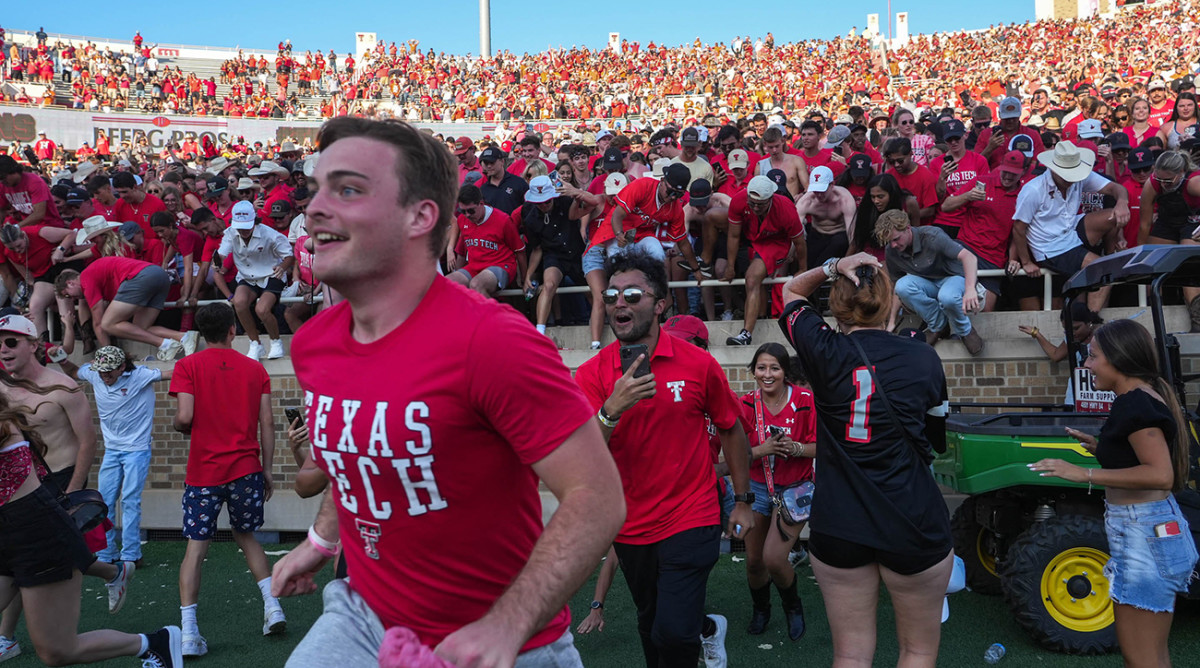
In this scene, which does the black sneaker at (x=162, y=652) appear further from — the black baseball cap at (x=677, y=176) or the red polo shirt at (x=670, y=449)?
the black baseball cap at (x=677, y=176)

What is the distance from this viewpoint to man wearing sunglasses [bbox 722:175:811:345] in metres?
8.79

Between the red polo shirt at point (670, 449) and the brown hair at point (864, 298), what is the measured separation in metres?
0.99

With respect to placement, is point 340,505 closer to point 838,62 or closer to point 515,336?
point 515,336

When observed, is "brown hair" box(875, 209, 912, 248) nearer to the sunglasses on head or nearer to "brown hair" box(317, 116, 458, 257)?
the sunglasses on head

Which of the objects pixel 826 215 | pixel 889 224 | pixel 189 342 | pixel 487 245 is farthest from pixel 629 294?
pixel 189 342

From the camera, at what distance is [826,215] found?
9.30m

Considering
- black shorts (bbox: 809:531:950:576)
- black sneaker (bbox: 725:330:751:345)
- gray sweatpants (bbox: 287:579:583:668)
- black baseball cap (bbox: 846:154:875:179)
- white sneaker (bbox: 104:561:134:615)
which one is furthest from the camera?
black baseball cap (bbox: 846:154:875:179)

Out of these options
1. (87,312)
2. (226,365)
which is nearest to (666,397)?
(226,365)

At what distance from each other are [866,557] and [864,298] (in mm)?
982

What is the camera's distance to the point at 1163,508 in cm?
410

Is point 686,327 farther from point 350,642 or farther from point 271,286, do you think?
point 271,286

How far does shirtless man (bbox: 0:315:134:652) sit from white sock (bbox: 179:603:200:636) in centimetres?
47

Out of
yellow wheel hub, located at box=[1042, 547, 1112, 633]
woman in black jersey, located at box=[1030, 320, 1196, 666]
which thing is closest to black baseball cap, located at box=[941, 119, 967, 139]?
yellow wheel hub, located at box=[1042, 547, 1112, 633]

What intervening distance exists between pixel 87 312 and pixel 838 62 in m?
25.9
